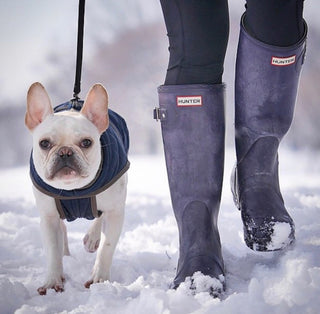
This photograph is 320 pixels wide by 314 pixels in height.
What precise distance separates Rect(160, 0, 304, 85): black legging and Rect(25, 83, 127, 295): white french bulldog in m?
0.29

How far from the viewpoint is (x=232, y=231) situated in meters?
1.82

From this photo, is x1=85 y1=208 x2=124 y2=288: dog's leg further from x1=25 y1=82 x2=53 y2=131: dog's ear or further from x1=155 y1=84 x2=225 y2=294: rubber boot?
x1=25 y1=82 x2=53 y2=131: dog's ear

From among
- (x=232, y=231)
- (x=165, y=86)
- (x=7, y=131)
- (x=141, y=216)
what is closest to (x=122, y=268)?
(x=232, y=231)

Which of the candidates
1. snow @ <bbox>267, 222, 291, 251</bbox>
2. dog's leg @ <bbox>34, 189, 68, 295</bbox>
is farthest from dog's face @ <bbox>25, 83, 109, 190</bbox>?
snow @ <bbox>267, 222, 291, 251</bbox>

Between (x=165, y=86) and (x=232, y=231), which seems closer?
(x=165, y=86)

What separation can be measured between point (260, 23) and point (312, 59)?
1974mm

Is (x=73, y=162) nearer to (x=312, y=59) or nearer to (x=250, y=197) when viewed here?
(x=250, y=197)

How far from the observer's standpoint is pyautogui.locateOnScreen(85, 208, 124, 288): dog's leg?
145 centimetres

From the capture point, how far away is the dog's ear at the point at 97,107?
1480 mm

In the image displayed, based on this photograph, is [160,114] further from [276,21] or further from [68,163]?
[276,21]

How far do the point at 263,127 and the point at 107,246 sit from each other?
0.60m

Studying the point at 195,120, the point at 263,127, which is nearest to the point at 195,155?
the point at 195,120

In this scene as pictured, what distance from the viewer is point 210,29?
1.31 metres

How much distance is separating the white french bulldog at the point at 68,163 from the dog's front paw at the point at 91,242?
0.24 metres
